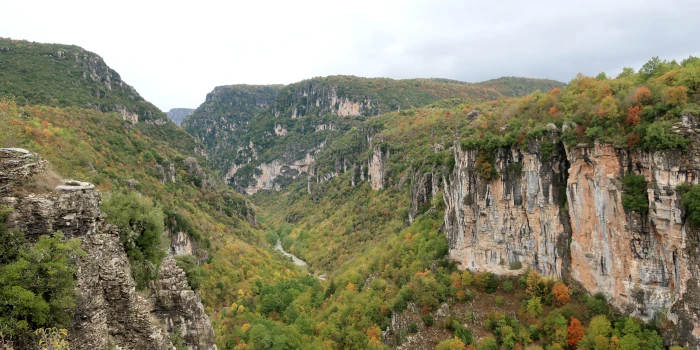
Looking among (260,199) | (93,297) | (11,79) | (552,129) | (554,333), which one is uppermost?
(11,79)

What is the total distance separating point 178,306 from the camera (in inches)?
593

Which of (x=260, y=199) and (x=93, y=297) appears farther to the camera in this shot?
(x=260, y=199)

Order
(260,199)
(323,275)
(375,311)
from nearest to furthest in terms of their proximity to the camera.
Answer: (375,311) < (323,275) < (260,199)

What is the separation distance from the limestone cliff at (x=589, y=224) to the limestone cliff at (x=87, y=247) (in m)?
27.4

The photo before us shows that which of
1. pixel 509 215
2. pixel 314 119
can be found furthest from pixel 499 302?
pixel 314 119

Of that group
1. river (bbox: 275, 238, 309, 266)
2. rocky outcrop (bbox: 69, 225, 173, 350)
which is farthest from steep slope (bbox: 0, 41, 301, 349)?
river (bbox: 275, 238, 309, 266)

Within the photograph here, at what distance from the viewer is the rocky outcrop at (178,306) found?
14727 mm

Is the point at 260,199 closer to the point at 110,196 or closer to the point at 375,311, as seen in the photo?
the point at 375,311

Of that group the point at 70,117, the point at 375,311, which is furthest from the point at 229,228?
the point at 375,311

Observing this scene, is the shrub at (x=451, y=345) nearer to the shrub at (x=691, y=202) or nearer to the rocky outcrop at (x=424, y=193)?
the shrub at (x=691, y=202)

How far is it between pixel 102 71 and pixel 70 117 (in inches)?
1714

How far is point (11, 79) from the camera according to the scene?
202ft

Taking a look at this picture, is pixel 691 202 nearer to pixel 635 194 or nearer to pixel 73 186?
pixel 635 194

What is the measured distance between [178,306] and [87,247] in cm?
605
